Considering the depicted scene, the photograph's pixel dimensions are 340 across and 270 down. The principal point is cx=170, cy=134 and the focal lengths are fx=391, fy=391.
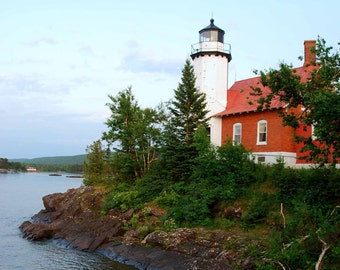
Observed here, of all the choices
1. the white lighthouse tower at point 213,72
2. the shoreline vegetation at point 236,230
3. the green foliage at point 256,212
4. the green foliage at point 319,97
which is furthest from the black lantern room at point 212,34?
the green foliage at point 256,212

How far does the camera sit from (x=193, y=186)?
23203mm

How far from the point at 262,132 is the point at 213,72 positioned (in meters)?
6.48

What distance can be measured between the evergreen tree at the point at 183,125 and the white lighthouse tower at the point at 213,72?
2.75 metres

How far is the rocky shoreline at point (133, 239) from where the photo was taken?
1691 cm

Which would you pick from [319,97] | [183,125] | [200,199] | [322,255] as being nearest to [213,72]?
[183,125]

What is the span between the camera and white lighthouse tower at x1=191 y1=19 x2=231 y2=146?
29609mm

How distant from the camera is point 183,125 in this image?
26.3 meters

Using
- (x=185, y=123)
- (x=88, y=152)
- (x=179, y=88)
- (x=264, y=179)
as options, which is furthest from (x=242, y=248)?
(x=88, y=152)

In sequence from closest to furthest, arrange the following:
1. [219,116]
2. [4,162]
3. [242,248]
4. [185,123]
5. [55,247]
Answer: [242,248], [55,247], [185,123], [219,116], [4,162]

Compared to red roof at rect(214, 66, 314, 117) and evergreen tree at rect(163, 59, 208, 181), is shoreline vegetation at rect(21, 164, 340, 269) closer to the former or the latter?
evergreen tree at rect(163, 59, 208, 181)

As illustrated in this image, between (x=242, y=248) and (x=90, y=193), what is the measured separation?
16775 millimetres

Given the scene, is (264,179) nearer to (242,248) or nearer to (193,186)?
(193,186)

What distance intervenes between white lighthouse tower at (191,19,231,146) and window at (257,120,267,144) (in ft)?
12.3

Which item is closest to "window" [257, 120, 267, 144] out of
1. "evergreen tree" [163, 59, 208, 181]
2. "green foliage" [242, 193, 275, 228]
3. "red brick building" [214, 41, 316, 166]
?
"red brick building" [214, 41, 316, 166]
